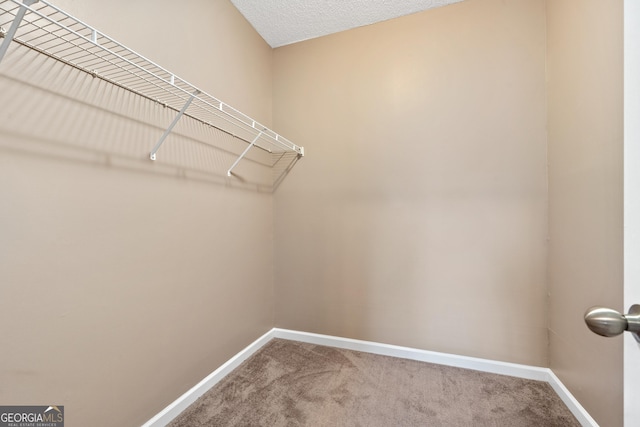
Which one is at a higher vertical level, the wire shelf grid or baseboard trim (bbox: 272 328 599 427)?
the wire shelf grid

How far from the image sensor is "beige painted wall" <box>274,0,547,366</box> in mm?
1673

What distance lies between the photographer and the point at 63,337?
930 millimetres

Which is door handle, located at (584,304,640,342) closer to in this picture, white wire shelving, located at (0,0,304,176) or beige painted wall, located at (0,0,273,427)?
white wire shelving, located at (0,0,304,176)

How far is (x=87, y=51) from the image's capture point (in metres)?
0.86

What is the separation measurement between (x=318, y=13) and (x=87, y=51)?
1562 millimetres

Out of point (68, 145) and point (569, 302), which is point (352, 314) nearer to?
point (569, 302)

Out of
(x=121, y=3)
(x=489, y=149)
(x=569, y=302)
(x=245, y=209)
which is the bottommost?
(x=569, y=302)

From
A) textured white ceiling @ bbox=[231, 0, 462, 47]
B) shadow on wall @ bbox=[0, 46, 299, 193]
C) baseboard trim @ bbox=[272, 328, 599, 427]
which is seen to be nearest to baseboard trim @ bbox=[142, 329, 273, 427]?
baseboard trim @ bbox=[272, 328, 599, 427]

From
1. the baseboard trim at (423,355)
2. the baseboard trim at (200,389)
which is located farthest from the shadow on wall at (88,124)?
the baseboard trim at (423,355)

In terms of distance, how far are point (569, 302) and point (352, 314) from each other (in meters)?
1.30

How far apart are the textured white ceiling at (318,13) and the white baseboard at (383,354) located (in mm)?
2425

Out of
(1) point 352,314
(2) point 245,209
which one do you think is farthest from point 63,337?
(1) point 352,314

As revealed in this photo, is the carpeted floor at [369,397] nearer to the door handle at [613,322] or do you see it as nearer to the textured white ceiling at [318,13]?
the door handle at [613,322]

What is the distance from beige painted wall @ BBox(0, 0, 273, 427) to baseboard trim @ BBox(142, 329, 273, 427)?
46mm
